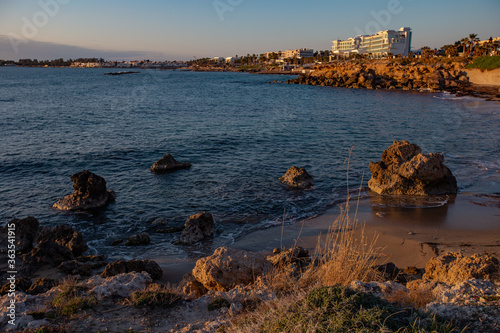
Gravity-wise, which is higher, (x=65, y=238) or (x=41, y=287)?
(x=41, y=287)

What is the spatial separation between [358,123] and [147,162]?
24.1 meters

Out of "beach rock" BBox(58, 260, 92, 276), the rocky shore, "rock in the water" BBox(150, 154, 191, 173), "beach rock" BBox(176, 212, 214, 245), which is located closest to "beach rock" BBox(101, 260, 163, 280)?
"beach rock" BBox(58, 260, 92, 276)

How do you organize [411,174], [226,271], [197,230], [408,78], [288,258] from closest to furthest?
1. [226,271]
2. [288,258]
3. [197,230]
4. [411,174]
5. [408,78]

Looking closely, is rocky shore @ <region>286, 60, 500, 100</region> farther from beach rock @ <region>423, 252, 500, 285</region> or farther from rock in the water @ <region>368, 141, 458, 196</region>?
beach rock @ <region>423, 252, 500, 285</region>

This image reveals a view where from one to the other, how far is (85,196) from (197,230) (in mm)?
6369

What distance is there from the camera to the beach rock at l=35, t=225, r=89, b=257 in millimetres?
11734

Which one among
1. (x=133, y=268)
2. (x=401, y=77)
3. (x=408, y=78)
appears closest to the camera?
(x=133, y=268)

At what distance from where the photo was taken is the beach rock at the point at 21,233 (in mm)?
11781

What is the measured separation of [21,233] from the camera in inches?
483

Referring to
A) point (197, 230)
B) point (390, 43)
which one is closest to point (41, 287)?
point (197, 230)

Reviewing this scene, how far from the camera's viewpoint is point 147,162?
22.9 metres

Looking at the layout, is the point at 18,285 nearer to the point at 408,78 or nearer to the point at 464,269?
the point at 464,269

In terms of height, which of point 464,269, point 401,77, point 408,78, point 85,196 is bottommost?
point 85,196

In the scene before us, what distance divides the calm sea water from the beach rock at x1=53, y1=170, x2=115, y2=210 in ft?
1.95
